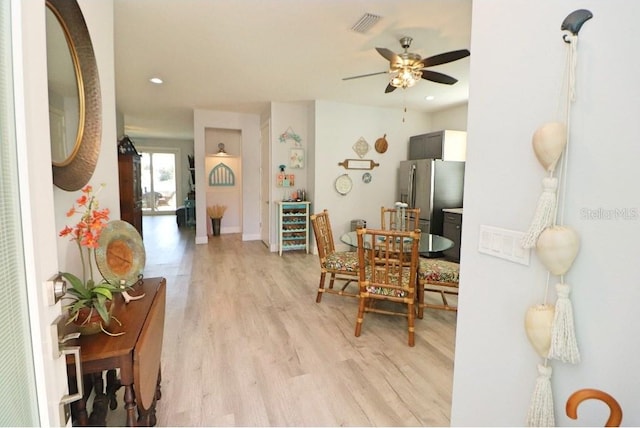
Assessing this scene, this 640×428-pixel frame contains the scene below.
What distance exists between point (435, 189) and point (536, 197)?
4.16 m

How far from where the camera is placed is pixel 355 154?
5445 mm

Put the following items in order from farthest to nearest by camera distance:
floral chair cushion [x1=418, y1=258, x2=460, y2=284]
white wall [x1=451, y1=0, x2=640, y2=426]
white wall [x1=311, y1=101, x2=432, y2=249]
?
white wall [x1=311, y1=101, x2=432, y2=249]
floral chair cushion [x1=418, y1=258, x2=460, y2=284]
white wall [x1=451, y1=0, x2=640, y2=426]

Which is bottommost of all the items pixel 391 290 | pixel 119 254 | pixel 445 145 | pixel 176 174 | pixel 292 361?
pixel 292 361

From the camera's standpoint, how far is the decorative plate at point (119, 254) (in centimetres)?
135

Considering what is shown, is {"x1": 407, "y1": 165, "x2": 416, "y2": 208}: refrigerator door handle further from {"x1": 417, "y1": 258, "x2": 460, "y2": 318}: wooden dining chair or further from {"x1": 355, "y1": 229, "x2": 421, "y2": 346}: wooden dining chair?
{"x1": 355, "y1": 229, "x2": 421, "y2": 346}: wooden dining chair

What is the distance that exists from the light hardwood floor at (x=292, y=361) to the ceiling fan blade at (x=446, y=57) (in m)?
2.29

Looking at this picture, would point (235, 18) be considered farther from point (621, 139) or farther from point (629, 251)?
point (629, 251)

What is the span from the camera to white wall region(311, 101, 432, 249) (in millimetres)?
5199

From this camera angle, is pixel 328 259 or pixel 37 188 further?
pixel 328 259

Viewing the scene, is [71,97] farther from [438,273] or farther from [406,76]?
[438,273]

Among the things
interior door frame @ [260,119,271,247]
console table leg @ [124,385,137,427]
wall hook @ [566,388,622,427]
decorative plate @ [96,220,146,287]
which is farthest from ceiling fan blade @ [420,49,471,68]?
interior door frame @ [260,119,271,247]

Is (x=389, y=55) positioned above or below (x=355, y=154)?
above

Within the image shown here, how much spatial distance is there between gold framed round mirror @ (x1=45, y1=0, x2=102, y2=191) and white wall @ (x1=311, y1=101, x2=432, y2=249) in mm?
3798

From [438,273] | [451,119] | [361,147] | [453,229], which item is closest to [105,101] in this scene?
[438,273]
